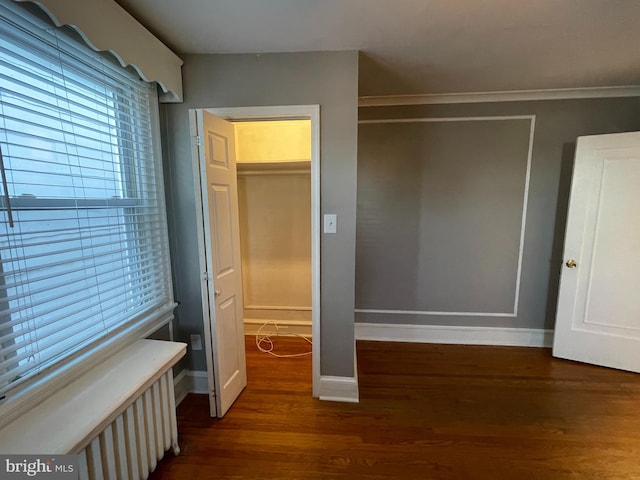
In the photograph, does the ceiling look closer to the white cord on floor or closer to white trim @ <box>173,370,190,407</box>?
white trim @ <box>173,370,190,407</box>

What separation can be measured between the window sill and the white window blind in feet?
0.39

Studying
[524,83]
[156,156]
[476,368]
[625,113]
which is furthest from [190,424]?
[625,113]

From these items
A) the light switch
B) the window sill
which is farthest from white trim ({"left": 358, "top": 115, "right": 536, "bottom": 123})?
the window sill

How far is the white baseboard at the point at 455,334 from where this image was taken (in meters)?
2.77

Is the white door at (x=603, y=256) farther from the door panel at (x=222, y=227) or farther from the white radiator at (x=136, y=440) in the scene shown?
the white radiator at (x=136, y=440)

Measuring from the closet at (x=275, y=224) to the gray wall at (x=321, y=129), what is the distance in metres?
0.85

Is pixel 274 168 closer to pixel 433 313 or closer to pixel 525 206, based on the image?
pixel 433 313

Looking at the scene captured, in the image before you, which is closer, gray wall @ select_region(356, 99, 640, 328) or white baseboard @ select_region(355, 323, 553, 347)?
gray wall @ select_region(356, 99, 640, 328)

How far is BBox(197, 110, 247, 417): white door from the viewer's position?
1.64 m

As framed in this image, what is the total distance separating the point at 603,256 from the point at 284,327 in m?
2.95

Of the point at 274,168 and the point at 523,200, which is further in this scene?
the point at 274,168

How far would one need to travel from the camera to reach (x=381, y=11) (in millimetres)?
1367

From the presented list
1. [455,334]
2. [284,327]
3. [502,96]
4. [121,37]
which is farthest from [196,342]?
[502,96]

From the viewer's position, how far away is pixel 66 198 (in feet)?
4.02
